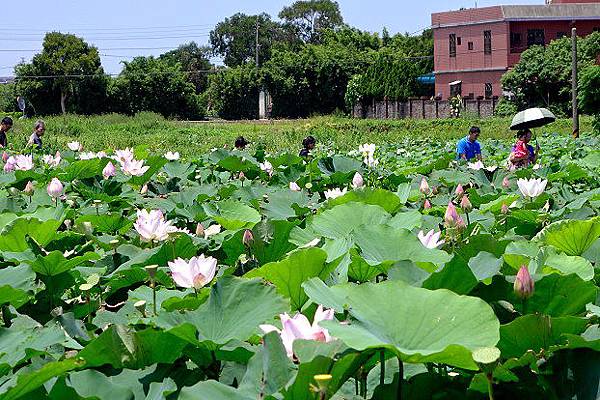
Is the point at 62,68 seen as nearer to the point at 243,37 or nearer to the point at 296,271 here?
the point at 243,37

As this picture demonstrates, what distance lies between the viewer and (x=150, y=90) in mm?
42438

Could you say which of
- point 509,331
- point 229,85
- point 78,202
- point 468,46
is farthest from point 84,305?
point 229,85

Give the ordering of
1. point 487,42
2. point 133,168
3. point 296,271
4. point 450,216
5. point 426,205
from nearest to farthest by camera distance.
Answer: point 296,271
point 450,216
point 426,205
point 133,168
point 487,42

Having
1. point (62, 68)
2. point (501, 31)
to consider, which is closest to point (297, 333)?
point (501, 31)

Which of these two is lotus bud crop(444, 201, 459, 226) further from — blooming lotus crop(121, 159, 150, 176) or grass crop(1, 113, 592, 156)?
grass crop(1, 113, 592, 156)

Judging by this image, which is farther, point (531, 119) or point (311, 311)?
point (531, 119)

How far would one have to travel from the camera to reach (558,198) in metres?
2.66

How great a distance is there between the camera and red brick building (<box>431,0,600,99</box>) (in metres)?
35.0

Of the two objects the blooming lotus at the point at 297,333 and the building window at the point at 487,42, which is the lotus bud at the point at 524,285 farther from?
the building window at the point at 487,42

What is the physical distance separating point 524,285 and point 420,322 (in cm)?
23

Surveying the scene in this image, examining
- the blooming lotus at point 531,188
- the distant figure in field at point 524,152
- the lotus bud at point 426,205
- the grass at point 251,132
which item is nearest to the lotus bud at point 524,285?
the blooming lotus at point 531,188

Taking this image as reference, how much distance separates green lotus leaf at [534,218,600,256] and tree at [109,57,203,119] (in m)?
41.7

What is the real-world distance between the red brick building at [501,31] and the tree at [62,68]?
17408 mm

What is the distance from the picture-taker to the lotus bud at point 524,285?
107 cm
